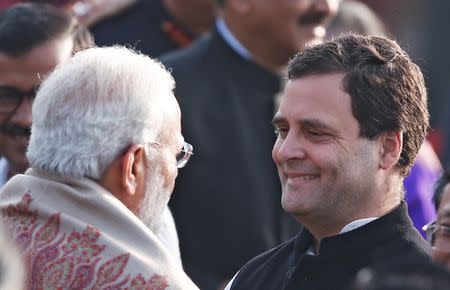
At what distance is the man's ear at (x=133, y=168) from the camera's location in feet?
11.9

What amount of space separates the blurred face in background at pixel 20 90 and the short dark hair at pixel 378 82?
1.55 metres

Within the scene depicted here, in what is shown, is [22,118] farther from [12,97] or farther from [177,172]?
[177,172]

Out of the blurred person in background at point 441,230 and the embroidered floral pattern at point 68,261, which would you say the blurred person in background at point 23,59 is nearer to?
the embroidered floral pattern at point 68,261

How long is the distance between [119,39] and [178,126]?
113 inches

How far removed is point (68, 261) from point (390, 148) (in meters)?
1.16

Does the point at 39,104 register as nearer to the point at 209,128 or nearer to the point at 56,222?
the point at 56,222

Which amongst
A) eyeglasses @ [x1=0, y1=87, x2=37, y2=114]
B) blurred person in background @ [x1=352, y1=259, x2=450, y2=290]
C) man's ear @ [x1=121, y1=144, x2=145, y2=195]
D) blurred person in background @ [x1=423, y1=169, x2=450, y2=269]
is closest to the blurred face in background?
eyeglasses @ [x1=0, y1=87, x2=37, y2=114]

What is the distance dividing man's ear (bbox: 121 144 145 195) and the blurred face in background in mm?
1435

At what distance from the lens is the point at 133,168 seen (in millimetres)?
3660

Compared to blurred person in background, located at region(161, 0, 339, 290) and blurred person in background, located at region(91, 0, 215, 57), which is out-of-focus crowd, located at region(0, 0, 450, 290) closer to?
blurred person in background, located at region(161, 0, 339, 290)

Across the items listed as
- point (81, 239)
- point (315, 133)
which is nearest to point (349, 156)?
point (315, 133)

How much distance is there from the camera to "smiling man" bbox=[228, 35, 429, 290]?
377 centimetres

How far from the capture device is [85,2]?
6762mm

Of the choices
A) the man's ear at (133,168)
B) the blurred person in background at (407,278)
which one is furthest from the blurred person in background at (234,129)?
the blurred person in background at (407,278)
